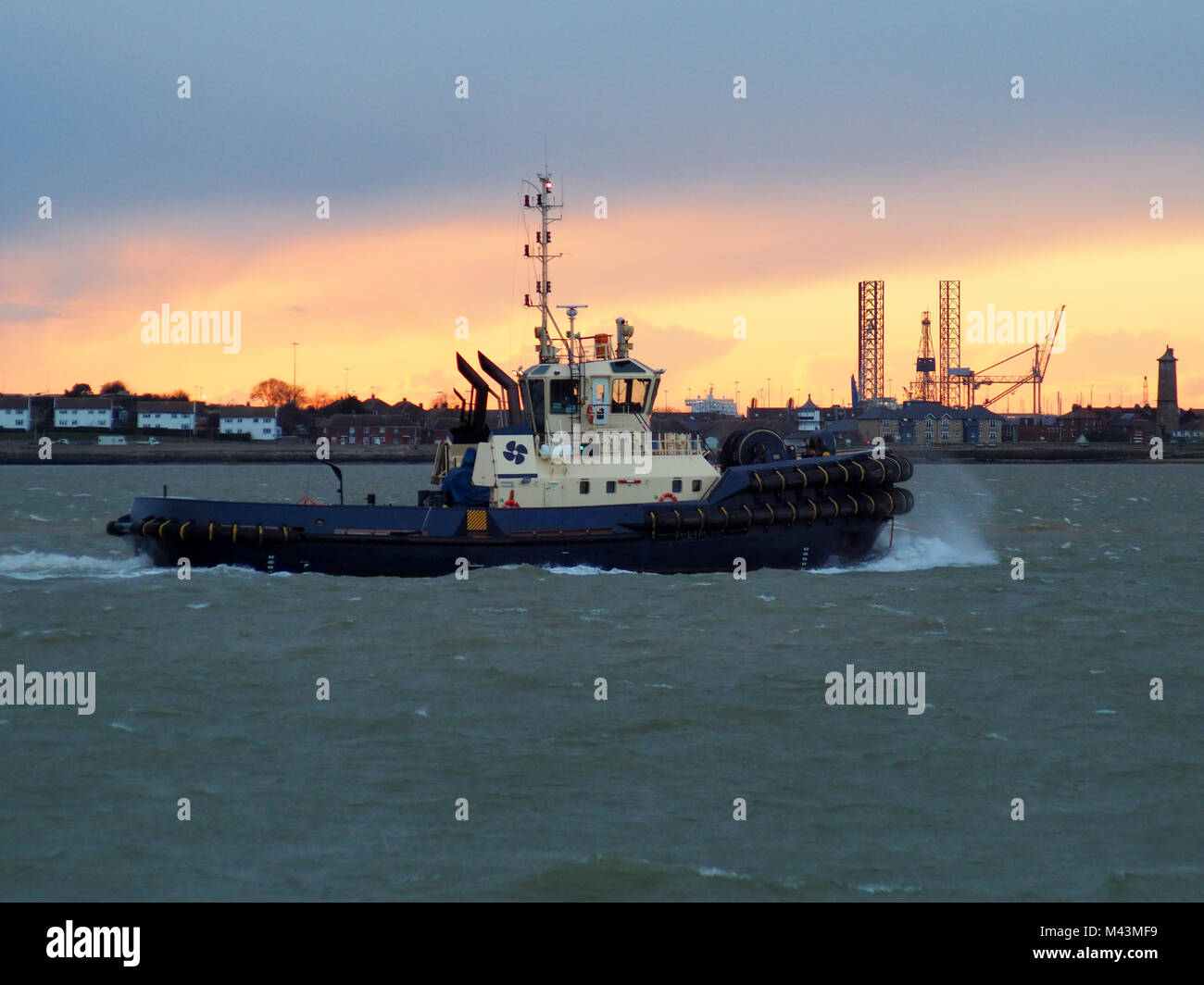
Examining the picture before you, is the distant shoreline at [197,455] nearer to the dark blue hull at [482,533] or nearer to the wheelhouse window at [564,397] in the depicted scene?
the wheelhouse window at [564,397]

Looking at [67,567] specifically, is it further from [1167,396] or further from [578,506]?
A: [1167,396]

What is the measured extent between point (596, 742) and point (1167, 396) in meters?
146

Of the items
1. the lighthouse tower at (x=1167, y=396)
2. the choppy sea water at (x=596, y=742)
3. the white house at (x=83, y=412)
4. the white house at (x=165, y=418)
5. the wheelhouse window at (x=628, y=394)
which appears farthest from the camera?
the lighthouse tower at (x=1167, y=396)

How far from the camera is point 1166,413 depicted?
143250 millimetres

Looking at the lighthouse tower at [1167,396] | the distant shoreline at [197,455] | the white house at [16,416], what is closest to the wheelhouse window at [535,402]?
the distant shoreline at [197,455]

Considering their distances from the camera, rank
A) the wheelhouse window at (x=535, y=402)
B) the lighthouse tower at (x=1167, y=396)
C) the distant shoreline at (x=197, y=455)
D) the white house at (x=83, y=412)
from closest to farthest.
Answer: the wheelhouse window at (x=535, y=402) → the distant shoreline at (x=197, y=455) → the white house at (x=83, y=412) → the lighthouse tower at (x=1167, y=396)

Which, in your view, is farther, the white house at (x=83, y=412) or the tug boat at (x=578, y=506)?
the white house at (x=83, y=412)

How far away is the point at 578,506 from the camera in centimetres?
2461

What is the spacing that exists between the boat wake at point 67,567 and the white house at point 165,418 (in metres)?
103

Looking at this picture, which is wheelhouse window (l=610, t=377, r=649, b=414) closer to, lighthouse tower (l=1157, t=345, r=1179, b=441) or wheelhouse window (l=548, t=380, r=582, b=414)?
wheelhouse window (l=548, t=380, r=582, b=414)

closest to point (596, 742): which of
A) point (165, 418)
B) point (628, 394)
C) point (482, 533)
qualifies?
point (482, 533)

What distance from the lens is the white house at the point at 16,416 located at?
126m

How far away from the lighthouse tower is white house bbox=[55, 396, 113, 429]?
114592 millimetres
